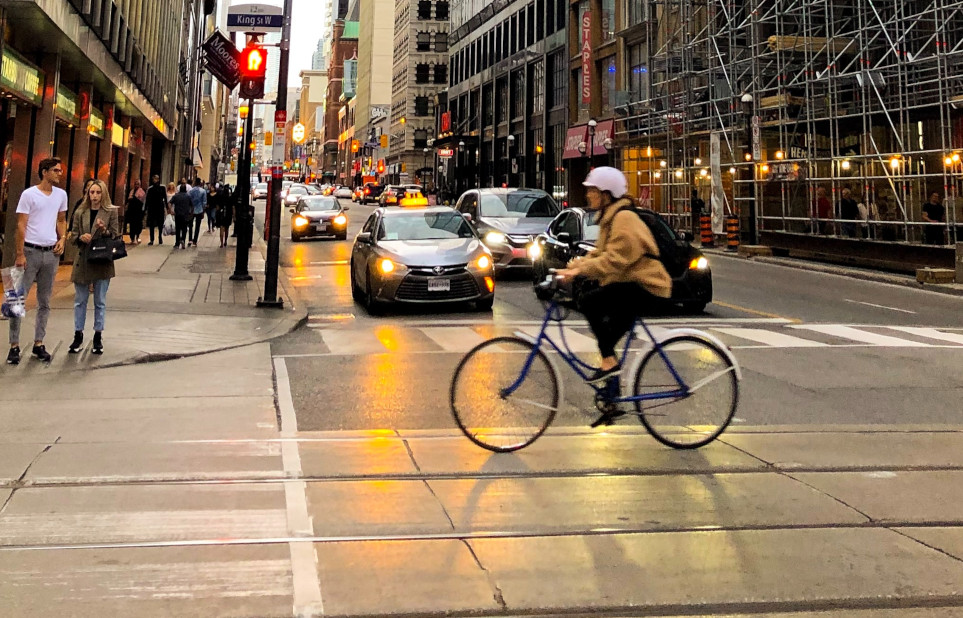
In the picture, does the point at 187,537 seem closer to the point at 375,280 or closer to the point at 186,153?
the point at 375,280

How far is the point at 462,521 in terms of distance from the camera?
5.09 meters

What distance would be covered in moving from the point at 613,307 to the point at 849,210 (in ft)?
72.7

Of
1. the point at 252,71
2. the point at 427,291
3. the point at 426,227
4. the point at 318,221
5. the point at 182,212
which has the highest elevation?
the point at 252,71

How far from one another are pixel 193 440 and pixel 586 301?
3.00 meters

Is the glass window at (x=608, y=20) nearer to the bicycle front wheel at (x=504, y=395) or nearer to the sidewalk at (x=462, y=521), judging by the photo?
the sidewalk at (x=462, y=521)

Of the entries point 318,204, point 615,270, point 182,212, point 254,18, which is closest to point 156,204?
point 182,212

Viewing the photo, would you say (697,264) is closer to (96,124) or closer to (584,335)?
(584,335)

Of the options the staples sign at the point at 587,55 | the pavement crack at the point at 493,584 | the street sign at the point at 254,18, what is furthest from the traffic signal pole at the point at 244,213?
the staples sign at the point at 587,55

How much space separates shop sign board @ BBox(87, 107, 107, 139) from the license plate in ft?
48.6

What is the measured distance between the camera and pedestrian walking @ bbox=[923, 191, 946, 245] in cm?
2245

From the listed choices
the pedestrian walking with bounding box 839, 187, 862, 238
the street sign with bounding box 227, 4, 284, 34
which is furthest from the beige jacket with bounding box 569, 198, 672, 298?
the pedestrian walking with bounding box 839, 187, 862, 238

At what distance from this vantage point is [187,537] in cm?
479

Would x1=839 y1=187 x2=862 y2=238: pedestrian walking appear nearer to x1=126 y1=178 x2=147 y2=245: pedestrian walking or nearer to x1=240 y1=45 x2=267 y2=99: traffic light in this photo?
x1=240 y1=45 x2=267 y2=99: traffic light

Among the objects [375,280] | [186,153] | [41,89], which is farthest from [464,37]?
[375,280]
